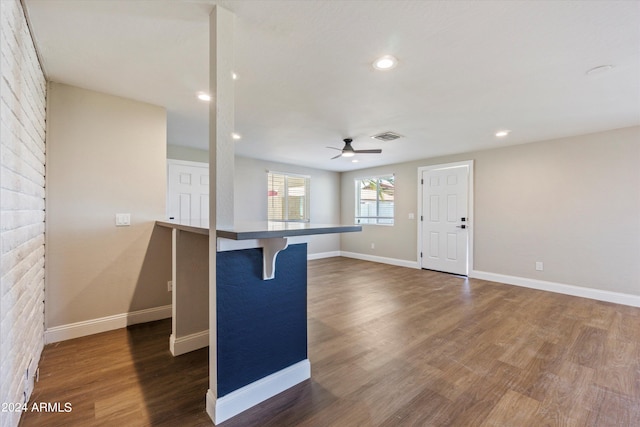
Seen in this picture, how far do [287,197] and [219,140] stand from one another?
4.93 meters

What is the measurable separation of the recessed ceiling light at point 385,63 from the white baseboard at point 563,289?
14.0 ft

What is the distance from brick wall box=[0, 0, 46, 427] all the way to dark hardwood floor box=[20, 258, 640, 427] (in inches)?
14.0

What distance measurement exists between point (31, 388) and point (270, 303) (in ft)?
5.41

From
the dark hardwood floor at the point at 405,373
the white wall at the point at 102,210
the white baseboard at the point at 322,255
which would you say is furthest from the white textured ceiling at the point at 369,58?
the white baseboard at the point at 322,255

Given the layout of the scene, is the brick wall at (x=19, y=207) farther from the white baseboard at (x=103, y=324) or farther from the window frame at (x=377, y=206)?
the window frame at (x=377, y=206)

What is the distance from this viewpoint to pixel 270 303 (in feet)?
5.85

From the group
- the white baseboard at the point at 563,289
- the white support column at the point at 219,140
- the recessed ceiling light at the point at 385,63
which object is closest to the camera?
the white support column at the point at 219,140

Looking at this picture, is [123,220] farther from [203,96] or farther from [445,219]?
[445,219]

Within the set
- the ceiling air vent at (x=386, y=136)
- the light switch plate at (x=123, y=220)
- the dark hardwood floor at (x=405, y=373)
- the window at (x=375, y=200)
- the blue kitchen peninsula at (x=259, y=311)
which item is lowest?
the dark hardwood floor at (x=405, y=373)

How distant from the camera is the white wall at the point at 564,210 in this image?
3604mm

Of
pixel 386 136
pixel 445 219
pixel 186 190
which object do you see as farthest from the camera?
pixel 445 219

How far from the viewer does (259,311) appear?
1731 millimetres

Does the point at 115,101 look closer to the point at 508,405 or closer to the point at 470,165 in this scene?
the point at 508,405

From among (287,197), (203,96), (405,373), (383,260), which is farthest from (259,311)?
(383,260)
